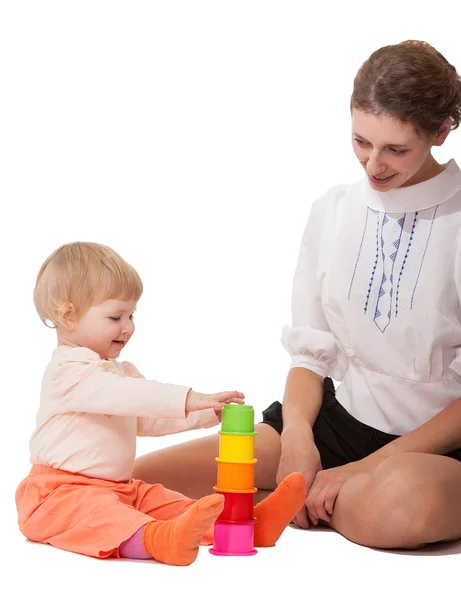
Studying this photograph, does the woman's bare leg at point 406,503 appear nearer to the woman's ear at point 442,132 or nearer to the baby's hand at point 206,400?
the baby's hand at point 206,400

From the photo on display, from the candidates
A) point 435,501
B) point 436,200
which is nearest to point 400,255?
point 436,200

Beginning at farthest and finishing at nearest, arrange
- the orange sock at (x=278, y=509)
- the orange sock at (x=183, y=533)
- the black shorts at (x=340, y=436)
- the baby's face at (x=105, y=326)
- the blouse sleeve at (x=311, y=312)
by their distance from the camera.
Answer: the blouse sleeve at (x=311, y=312) < the black shorts at (x=340, y=436) < the baby's face at (x=105, y=326) < the orange sock at (x=278, y=509) < the orange sock at (x=183, y=533)

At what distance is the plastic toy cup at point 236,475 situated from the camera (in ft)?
8.00

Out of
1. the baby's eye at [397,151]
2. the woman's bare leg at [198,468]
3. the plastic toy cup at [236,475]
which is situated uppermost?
the baby's eye at [397,151]

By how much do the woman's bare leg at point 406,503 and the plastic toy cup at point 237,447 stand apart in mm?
313

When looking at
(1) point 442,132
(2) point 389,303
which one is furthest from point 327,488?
(1) point 442,132

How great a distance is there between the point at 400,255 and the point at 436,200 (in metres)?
0.16

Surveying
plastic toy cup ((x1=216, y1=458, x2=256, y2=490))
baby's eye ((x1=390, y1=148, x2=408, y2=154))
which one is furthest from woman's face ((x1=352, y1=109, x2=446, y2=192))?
plastic toy cup ((x1=216, y1=458, x2=256, y2=490))

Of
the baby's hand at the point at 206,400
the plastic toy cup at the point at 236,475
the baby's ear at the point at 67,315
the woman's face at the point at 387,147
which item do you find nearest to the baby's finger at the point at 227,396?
the baby's hand at the point at 206,400

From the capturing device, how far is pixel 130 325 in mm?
2666

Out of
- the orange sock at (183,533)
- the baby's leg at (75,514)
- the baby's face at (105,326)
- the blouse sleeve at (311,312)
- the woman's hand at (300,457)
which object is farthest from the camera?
the blouse sleeve at (311,312)

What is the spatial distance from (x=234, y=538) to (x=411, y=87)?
3.52 feet

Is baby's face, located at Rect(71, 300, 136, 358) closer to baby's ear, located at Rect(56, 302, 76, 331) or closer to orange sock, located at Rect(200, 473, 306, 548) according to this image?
baby's ear, located at Rect(56, 302, 76, 331)

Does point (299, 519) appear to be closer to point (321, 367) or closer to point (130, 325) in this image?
point (321, 367)
